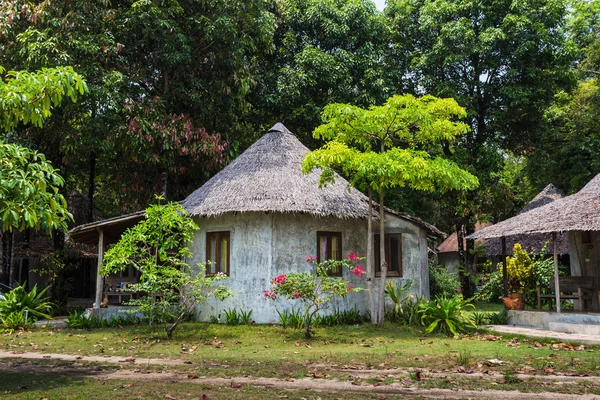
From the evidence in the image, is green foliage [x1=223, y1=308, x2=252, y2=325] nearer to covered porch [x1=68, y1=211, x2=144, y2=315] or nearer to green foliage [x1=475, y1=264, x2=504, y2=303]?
covered porch [x1=68, y1=211, x2=144, y2=315]

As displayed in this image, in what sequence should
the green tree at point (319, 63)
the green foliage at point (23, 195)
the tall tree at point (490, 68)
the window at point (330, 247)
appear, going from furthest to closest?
the green tree at point (319, 63)
the tall tree at point (490, 68)
the window at point (330, 247)
the green foliage at point (23, 195)

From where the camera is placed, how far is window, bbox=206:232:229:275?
14906 mm

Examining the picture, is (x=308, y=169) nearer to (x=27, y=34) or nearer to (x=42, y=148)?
(x=27, y=34)

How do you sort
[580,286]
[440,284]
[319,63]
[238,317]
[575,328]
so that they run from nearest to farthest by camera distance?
[575,328], [580,286], [238,317], [440,284], [319,63]

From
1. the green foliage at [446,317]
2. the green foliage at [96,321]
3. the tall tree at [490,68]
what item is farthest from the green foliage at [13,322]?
the tall tree at [490,68]

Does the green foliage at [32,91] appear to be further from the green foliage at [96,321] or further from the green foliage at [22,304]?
the green foliage at [22,304]

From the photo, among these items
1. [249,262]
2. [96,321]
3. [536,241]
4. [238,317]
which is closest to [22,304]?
[96,321]

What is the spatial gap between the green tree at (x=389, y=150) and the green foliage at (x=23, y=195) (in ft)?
23.3

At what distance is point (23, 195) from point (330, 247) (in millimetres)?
9600

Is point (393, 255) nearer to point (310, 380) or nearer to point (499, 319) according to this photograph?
point (499, 319)

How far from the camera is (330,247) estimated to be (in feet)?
49.5

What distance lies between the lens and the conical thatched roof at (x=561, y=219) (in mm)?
12578

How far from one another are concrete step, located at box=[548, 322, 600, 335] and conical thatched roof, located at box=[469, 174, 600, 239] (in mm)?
2097

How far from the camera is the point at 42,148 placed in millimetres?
19812
